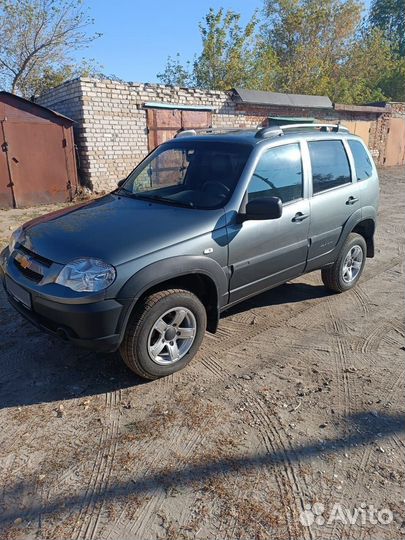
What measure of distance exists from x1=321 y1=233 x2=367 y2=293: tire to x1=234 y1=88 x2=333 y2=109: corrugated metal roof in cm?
942

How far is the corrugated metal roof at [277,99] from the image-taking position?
1278 centimetres

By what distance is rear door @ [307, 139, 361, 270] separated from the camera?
4023 millimetres

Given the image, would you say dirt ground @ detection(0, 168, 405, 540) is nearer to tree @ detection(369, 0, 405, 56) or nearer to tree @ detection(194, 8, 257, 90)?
tree @ detection(194, 8, 257, 90)

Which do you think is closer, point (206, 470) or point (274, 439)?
point (206, 470)

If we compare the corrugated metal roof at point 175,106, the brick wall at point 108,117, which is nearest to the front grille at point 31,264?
the brick wall at point 108,117

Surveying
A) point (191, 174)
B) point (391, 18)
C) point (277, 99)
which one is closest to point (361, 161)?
point (191, 174)

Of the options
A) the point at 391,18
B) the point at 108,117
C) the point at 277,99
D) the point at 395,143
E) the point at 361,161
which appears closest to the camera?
the point at 361,161

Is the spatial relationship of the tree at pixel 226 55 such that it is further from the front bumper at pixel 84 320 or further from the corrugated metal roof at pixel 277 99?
the front bumper at pixel 84 320

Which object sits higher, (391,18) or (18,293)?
(391,18)

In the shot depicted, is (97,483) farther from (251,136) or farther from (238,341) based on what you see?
(251,136)

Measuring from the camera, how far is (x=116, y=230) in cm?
294

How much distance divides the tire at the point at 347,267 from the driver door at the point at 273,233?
727mm

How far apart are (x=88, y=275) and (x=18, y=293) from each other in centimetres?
74

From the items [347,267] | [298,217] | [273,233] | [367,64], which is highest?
[367,64]
